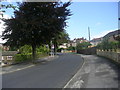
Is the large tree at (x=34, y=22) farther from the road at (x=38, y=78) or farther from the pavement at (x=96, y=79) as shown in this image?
the pavement at (x=96, y=79)

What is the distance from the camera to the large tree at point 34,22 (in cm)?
2286

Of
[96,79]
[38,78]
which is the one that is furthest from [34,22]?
[96,79]

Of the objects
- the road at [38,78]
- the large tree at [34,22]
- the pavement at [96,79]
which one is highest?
the large tree at [34,22]

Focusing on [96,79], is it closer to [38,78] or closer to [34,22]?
[38,78]

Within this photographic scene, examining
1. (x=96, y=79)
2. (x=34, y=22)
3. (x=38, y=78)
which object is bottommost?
(x=38, y=78)

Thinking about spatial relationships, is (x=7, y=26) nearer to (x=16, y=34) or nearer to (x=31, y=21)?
(x=16, y=34)

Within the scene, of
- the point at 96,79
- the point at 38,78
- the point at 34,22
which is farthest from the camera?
the point at 34,22

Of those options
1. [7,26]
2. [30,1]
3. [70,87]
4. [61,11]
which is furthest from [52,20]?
[70,87]

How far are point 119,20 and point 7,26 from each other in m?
14.0

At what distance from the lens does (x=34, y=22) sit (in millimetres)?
22406

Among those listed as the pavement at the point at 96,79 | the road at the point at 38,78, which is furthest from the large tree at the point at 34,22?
the pavement at the point at 96,79

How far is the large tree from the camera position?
75.0 feet

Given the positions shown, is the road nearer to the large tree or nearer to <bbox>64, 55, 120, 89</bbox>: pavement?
<bbox>64, 55, 120, 89</bbox>: pavement

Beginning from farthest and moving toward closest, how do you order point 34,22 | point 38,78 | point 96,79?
point 34,22 → point 38,78 → point 96,79
